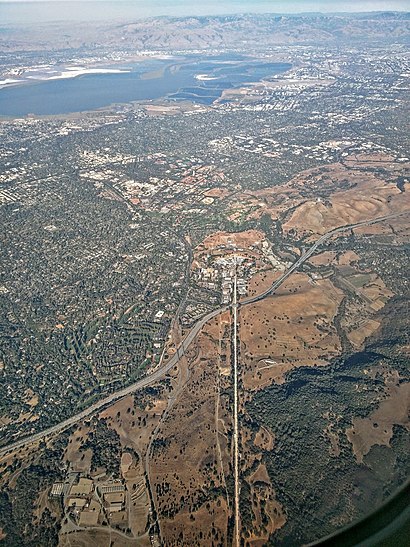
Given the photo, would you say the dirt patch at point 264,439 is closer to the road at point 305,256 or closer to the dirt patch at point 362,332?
the dirt patch at point 362,332

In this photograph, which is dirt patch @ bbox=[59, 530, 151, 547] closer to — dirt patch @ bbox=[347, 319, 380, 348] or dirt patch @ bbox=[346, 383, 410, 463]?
dirt patch @ bbox=[346, 383, 410, 463]

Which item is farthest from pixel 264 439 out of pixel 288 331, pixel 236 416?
pixel 288 331

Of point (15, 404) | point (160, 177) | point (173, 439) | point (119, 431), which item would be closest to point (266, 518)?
point (173, 439)

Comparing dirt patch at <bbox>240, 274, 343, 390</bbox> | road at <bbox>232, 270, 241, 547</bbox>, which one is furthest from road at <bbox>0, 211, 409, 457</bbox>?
road at <bbox>232, 270, 241, 547</bbox>

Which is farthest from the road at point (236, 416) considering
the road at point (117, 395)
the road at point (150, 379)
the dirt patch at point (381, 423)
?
the dirt patch at point (381, 423)

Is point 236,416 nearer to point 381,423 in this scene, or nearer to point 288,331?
point 381,423

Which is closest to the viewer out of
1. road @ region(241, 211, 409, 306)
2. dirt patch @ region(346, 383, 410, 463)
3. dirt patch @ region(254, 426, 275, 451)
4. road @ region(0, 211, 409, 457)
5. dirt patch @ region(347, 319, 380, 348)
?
dirt patch @ region(346, 383, 410, 463)

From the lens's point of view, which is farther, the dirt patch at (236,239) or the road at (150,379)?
the dirt patch at (236,239)

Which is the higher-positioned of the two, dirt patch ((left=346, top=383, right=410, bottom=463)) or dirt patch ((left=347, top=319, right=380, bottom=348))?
dirt patch ((left=346, top=383, right=410, bottom=463))

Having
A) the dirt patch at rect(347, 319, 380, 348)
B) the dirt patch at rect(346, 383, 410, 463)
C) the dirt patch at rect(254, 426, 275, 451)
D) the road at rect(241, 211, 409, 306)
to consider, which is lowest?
the road at rect(241, 211, 409, 306)

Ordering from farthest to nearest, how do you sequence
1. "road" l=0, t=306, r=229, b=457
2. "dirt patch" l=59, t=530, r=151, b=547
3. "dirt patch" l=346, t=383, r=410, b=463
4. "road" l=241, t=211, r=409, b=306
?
"road" l=241, t=211, r=409, b=306
"road" l=0, t=306, r=229, b=457
"dirt patch" l=346, t=383, r=410, b=463
"dirt patch" l=59, t=530, r=151, b=547

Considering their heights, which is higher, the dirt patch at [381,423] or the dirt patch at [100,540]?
the dirt patch at [100,540]

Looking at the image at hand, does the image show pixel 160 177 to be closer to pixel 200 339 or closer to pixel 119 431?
pixel 200 339
